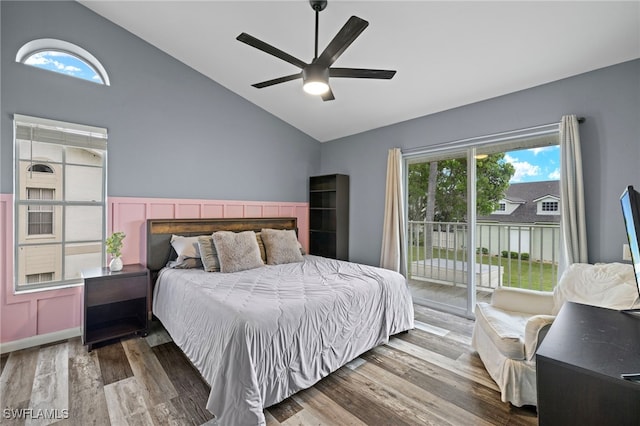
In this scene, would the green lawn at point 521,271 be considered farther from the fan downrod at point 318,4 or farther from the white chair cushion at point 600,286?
the fan downrod at point 318,4

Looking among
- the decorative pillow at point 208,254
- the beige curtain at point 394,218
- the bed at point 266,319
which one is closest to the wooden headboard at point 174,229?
the bed at point 266,319

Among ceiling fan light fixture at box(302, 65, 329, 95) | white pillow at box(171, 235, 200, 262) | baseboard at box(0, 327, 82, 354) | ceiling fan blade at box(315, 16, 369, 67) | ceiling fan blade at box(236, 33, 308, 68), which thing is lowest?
baseboard at box(0, 327, 82, 354)

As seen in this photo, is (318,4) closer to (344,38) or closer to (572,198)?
(344,38)

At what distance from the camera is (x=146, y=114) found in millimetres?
3242

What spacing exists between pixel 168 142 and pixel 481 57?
11.5 feet

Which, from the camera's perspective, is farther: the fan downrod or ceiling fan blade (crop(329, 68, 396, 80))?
the fan downrod

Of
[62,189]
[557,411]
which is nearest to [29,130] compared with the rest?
[62,189]

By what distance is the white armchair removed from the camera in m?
1.80

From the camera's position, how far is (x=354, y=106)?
12.4 ft

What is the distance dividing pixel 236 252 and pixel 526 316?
9.13 ft

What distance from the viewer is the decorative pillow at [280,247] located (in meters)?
3.51

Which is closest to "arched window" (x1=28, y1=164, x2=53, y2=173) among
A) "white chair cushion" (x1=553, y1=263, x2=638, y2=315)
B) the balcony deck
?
the balcony deck

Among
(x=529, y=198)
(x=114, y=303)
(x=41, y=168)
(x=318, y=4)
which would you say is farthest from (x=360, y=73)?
(x=114, y=303)

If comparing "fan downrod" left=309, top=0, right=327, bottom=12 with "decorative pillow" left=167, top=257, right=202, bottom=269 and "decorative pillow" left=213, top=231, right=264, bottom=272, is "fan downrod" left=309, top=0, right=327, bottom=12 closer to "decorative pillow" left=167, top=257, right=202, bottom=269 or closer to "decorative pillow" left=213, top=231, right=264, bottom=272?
"decorative pillow" left=213, top=231, right=264, bottom=272
